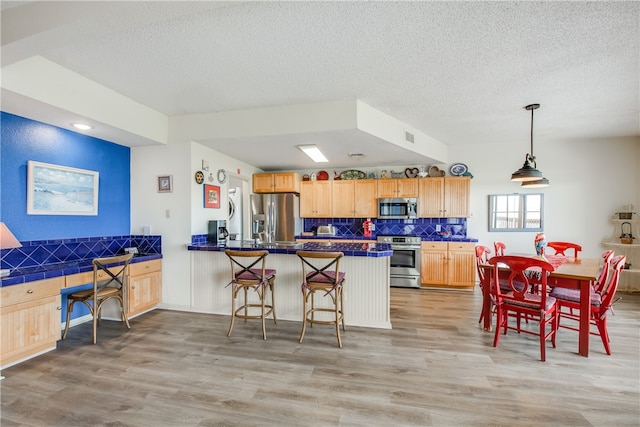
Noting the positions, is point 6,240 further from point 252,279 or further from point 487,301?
point 487,301

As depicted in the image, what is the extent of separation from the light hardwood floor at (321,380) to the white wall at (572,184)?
2.27 meters

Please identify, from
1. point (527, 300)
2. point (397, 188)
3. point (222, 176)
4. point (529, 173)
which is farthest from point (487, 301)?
point (222, 176)

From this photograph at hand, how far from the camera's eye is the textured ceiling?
6.16ft

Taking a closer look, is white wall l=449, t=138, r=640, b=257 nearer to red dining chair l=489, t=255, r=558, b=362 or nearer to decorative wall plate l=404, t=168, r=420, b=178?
decorative wall plate l=404, t=168, r=420, b=178

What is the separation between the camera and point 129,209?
421cm

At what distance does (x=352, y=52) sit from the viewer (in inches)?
95.0

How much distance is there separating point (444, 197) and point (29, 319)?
5.83 metres

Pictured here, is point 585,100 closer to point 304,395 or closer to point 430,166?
point 430,166

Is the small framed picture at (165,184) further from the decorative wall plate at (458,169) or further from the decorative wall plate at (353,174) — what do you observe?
the decorative wall plate at (458,169)

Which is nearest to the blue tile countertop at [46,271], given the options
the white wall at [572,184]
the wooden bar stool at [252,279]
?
the wooden bar stool at [252,279]

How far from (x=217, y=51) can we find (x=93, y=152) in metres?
2.49

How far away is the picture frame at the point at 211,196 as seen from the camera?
426cm

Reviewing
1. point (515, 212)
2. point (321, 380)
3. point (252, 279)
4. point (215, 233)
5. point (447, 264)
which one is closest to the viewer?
point (321, 380)

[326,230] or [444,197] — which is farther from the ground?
[444,197]
